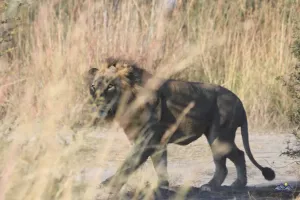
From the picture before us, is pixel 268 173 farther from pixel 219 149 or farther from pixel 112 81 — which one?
pixel 112 81

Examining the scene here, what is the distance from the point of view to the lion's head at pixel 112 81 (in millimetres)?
6211

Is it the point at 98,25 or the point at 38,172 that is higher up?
the point at 38,172

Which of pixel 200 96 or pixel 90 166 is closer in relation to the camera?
pixel 90 166

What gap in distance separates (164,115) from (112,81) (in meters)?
0.52

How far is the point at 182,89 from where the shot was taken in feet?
22.2

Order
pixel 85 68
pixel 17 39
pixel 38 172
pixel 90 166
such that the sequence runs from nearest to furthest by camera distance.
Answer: pixel 38 172 → pixel 90 166 → pixel 85 68 → pixel 17 39

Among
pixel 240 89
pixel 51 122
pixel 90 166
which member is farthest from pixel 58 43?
pixel 51 122

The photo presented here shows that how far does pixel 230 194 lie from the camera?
647cm

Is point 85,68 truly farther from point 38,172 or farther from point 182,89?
point 38,172

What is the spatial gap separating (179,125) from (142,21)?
5.11 m

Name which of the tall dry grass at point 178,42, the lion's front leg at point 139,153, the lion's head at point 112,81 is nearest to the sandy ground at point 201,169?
the lion's front leg at point 139,153

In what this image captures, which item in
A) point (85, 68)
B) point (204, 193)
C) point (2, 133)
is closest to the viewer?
point (2, 133)

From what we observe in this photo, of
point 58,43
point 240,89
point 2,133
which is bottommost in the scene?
point 240,89

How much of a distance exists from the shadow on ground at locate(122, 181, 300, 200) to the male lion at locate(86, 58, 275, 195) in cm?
9
